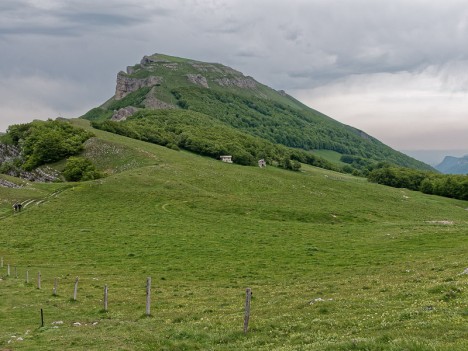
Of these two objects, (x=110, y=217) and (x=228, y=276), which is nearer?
(x=228, y=276)

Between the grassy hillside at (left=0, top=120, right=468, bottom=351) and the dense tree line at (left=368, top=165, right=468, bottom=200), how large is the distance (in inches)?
1341

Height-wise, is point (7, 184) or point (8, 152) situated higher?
point (8, 152)

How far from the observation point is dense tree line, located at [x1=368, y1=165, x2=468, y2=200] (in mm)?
→ 149000

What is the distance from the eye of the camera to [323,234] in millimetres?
66000

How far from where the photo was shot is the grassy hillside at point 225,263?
17922mm

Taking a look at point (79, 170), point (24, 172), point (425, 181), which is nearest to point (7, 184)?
point (79, 170)

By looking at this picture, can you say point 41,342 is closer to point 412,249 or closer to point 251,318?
point 251,318

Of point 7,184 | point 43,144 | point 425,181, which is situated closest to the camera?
point 7,184

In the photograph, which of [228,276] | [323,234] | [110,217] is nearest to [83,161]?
[110,217]

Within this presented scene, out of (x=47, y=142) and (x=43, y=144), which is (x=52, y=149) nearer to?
(x=47, y=142)

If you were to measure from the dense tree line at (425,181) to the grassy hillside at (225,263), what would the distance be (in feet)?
112

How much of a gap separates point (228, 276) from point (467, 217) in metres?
84.7

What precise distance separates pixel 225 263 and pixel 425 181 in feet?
454

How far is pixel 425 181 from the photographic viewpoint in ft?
545
